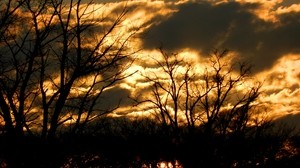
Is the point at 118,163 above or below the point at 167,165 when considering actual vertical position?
above

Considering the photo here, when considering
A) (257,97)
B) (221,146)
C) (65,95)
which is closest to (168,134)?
(221,146)

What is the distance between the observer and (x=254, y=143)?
53.2m

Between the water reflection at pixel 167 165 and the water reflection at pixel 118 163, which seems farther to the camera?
the water reflection at pixel 118 163

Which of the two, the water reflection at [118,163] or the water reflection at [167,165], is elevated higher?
the water reflection at [118,163]

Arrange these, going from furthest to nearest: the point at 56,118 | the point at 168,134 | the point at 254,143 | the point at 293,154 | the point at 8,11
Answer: the point at 293,154 → the point at 254,143 → the point at 168,134 → the point at 56,118 → the point at 8,11

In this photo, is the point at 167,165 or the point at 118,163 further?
the point at 118,163

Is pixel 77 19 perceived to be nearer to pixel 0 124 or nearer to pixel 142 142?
pixel 0 124

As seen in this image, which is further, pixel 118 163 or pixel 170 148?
pixel 118 163

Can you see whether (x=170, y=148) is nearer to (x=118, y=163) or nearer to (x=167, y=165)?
(x=167, y=165)

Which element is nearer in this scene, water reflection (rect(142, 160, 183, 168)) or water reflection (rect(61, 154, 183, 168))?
water reflection (rect(142, 160, 183, 168))

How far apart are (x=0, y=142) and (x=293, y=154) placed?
57.8 metres

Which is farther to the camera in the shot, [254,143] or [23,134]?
[254,143]

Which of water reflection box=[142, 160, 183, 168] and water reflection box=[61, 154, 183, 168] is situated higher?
water reflection box=[61, 154, 183, 168]

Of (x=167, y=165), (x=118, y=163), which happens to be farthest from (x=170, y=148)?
(x=118, y=163)
